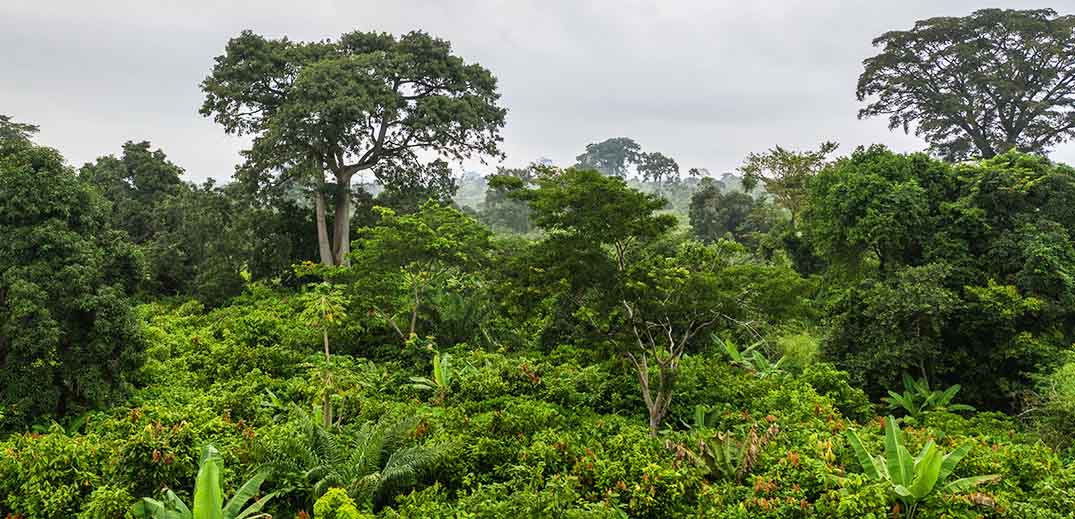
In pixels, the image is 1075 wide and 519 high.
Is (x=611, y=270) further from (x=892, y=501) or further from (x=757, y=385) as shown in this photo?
(x=892, y=501)

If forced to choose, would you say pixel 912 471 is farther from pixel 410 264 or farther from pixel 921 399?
pixel 410 264

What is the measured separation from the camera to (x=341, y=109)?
17719 millimetres

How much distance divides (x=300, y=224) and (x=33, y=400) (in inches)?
542

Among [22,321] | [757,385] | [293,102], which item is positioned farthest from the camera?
[293,102]

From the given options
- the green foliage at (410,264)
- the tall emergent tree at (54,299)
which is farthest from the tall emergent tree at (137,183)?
the tall emergent tree at (54,299)

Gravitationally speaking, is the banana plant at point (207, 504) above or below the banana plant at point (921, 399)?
above

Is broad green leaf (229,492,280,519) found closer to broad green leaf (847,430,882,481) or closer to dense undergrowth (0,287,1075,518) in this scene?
dense undergrowth (0,287,1075,518)

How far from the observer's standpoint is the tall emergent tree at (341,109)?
18281mm

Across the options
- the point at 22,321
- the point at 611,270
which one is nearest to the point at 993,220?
the point at 611,270

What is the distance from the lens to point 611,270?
9.59m

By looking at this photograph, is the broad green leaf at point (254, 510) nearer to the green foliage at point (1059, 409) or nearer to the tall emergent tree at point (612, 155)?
the green foliage at point (1059, 409)

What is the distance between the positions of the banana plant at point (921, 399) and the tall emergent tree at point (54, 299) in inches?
564

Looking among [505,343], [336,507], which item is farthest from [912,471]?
[505,343]

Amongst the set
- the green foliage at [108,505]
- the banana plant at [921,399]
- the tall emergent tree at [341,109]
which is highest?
the tall emergent tree at [341,109]
